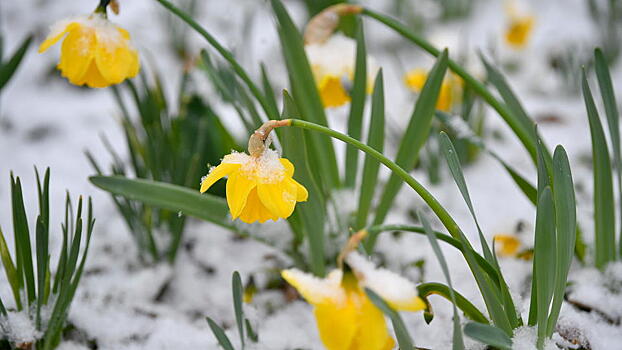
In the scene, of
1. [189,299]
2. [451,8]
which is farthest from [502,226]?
[451,8]

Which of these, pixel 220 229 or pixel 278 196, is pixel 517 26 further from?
pixel 278 196

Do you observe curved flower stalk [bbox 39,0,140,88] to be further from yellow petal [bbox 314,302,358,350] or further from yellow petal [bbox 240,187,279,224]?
yellow petal [bbox 314,302,358,350]

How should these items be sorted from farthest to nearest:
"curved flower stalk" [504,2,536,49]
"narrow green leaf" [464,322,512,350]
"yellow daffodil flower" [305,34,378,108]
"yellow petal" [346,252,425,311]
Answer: "curved flower stalk" [504,2,536,49] < "yellow daffodil flower" [305,34,378,108] < "narrow green leaf" [464,322,512,350] < "yellow petal" [346,252,425,311]

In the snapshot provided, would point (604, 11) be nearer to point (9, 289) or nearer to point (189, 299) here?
point (189, 299)

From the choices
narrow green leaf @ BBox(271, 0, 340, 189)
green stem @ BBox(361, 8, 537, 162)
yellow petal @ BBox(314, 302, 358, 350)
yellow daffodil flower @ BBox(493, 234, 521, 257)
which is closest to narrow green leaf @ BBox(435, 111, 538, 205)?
green stem @ BBox(361, 8, 537, 162)

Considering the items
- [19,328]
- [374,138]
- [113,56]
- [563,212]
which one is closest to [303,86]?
[374,138]

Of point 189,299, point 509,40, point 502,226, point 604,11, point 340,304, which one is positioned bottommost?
point 189,299

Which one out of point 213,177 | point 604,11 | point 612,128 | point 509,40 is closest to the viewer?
point 213,177
